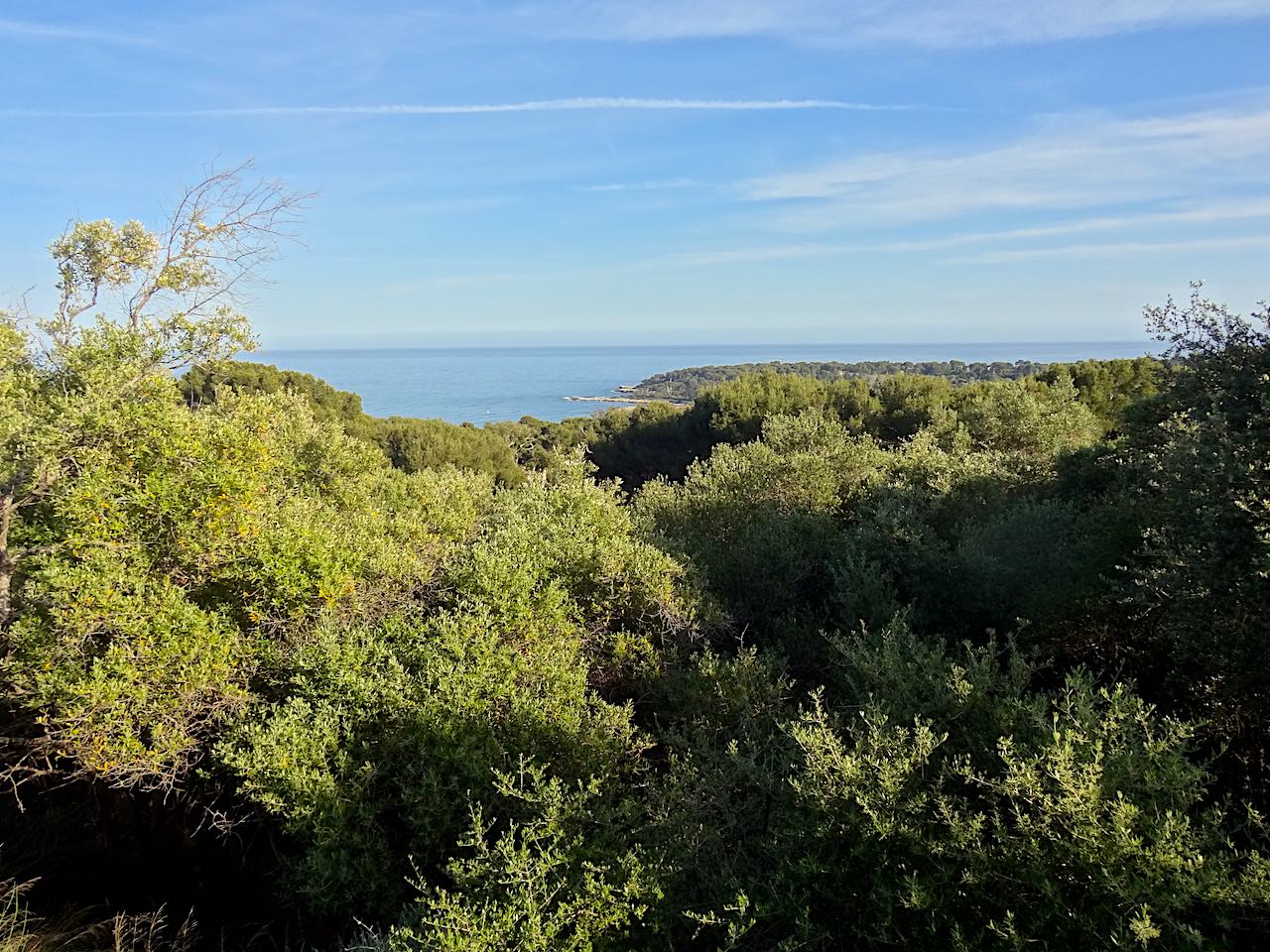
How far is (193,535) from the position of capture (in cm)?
783

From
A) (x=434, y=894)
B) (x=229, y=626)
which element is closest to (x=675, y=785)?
(x=434, y=894)

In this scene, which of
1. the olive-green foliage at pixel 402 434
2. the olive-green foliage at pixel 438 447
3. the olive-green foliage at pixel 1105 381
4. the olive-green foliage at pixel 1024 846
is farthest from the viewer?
the olive-green foliage at pixel 438 447

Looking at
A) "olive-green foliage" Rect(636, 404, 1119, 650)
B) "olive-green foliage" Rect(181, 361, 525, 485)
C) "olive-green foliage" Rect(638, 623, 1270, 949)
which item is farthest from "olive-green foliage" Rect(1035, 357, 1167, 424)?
"olive-green foliage" Rect(638, 623, 1270, 949)

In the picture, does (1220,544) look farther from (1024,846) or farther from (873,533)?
(873,533)

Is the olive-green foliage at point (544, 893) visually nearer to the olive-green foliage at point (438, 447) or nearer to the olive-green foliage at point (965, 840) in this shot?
the olive-green foliage at point (965, 840)

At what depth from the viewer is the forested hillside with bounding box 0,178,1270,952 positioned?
5.03 metres

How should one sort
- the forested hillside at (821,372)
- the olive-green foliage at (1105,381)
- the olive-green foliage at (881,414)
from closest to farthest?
the olive-green foliage at (881,414) → the olive-green foliage at (1105,381) → the forested hillside at (821,372)

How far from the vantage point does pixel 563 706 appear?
8.17 meters

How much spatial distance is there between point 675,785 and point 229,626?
5181 millimetres

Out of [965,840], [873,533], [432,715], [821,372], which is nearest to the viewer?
[965,840]

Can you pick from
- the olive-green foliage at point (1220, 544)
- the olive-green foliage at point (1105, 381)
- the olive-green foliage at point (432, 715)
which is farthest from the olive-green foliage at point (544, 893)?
the olive-green foliage at point (1105, 381)

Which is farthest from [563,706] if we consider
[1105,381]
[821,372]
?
[821,372]

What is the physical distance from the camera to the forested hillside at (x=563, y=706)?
16.5 ft

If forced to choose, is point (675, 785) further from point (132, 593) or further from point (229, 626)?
point (132, 593)
